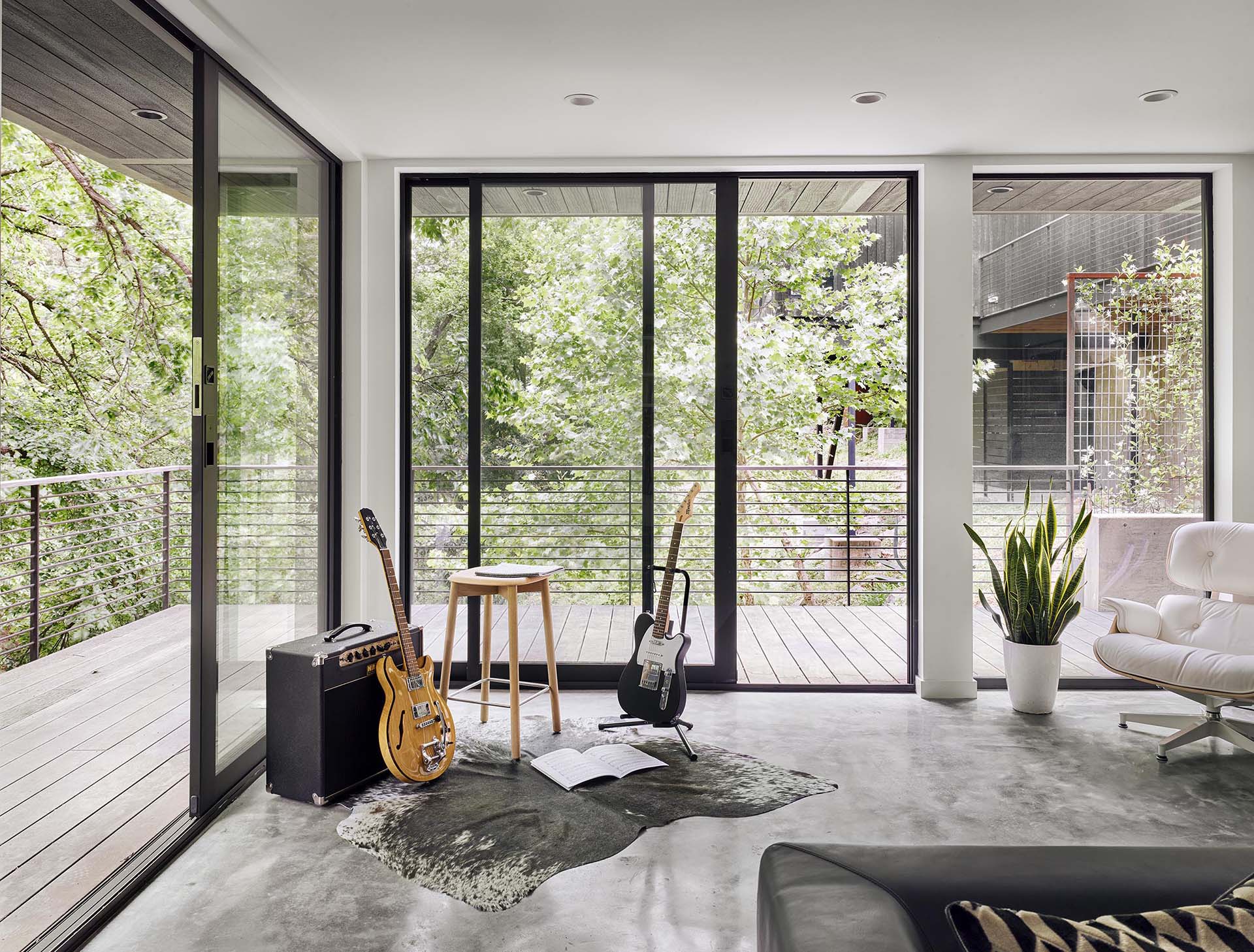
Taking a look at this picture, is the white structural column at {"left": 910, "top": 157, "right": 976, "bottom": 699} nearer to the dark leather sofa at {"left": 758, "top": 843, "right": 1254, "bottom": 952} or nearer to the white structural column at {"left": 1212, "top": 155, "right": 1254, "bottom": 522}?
the white structural column at {"left": 1212, "top": 155, "right": 1254, "bottom": 522}

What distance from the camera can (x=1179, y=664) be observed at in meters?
3.12

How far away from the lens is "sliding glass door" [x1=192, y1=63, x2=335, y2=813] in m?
2.65

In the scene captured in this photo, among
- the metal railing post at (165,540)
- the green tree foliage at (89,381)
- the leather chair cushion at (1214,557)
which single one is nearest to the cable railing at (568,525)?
the green tree foliage at (89,381)

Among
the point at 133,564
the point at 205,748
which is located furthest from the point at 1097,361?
the point at 133,564

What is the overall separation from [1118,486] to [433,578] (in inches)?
135

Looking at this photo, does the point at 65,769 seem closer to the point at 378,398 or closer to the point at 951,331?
the point at 378,398

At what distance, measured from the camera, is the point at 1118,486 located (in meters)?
4.10

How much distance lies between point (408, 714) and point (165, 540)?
3776 mm

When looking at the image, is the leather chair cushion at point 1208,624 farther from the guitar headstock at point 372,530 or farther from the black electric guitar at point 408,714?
the guitar headstock at point 372,530

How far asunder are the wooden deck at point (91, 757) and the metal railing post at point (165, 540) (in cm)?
129

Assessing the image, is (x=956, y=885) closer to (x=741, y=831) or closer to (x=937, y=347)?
(x=741, y=831)

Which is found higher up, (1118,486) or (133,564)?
(1118,486)

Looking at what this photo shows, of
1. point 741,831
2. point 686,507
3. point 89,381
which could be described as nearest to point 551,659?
point 686,507

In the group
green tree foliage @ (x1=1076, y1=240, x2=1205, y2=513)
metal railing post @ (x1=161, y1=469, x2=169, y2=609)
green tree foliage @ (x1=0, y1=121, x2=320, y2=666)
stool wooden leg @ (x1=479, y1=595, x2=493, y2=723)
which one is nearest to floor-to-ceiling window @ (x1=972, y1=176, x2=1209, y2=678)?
green tree foliage @ (x1=1076, y1=240, x2=1205, y2=513)
